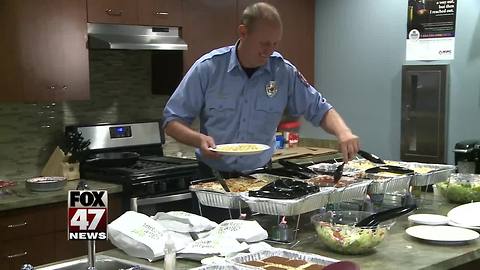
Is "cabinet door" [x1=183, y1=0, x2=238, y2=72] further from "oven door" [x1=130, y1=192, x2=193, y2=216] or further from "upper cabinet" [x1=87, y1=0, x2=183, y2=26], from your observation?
"oven door" [x1=130, y1=192, x2=193, y2=216]

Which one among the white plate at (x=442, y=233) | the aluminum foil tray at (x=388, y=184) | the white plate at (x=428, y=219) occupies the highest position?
the aluminum foil tray at (x=388, y=184)

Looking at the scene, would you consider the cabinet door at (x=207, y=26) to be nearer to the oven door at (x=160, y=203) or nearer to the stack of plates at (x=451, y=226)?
the oven door at (x=160, y=203)

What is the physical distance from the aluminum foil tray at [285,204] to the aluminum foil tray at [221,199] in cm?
4

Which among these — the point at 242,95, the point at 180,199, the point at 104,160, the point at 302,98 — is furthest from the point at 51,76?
the point at 302,98

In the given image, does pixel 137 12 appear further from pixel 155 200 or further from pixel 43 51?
pixel 155 200

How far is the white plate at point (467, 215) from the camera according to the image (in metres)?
2.37

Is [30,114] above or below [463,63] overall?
below

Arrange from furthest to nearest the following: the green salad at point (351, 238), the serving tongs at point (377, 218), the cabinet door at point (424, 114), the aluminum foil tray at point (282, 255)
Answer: the cabinet door at point (424, 114), the serving tongs at point (377, 218), the green salad at point (351, 238), the aluminum foil tray at point (282, 255)

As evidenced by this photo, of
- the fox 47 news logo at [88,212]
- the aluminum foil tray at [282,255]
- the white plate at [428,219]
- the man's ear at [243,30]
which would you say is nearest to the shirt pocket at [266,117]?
the man's ear at [243,30]

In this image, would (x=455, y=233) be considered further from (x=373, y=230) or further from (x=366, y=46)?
(x=366, y=46)

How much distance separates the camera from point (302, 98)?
10.1ft

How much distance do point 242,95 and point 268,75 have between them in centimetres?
16

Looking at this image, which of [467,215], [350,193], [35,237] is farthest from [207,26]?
[467,215]

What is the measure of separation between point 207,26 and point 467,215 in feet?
8.06
